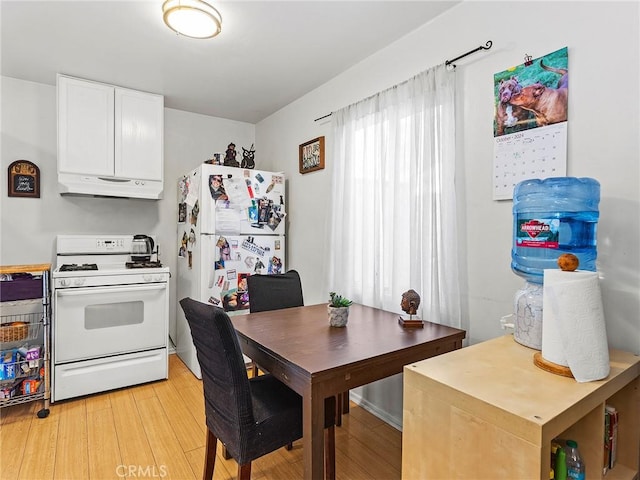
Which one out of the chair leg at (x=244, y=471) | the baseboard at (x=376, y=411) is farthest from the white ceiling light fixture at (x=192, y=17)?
the baseboard at (x=376, y=411)

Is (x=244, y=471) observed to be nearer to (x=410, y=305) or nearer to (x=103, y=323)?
(x=410, y=305)

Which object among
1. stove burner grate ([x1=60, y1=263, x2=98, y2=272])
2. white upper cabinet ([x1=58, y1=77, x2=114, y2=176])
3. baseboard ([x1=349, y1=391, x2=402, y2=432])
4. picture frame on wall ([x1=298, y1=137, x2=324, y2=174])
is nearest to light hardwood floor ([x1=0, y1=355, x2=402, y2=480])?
baseboard ([x1=349, y1=391, x2=402, y2=432])

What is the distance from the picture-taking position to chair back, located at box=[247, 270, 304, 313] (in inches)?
91.3

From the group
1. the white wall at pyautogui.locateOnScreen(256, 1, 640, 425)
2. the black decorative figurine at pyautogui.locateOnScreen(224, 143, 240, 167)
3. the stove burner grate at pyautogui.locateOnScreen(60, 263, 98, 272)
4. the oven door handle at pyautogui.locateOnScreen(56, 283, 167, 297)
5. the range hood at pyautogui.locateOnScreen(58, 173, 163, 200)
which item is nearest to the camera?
the white wall at pyautogui.locateOnScreen(256, 1, 640, 425)

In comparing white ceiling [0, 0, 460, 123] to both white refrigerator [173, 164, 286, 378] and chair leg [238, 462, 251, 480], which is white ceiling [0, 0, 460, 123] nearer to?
white refrigerator [173, 164, 286, 378]

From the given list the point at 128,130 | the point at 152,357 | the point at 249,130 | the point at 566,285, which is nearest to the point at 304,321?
the point at 566,285

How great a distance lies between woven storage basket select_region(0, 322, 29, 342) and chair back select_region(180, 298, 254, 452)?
73.2 inches

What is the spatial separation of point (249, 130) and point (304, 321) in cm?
290

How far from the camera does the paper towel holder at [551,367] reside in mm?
1047

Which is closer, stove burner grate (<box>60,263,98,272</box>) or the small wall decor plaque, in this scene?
stove burner grate (<box>60,263,98,272</box>)

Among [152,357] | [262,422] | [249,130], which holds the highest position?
[249,130]

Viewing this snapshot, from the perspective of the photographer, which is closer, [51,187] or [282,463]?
[282,463]

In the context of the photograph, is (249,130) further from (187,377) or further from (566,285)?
(566,285)

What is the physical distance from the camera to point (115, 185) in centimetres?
300
